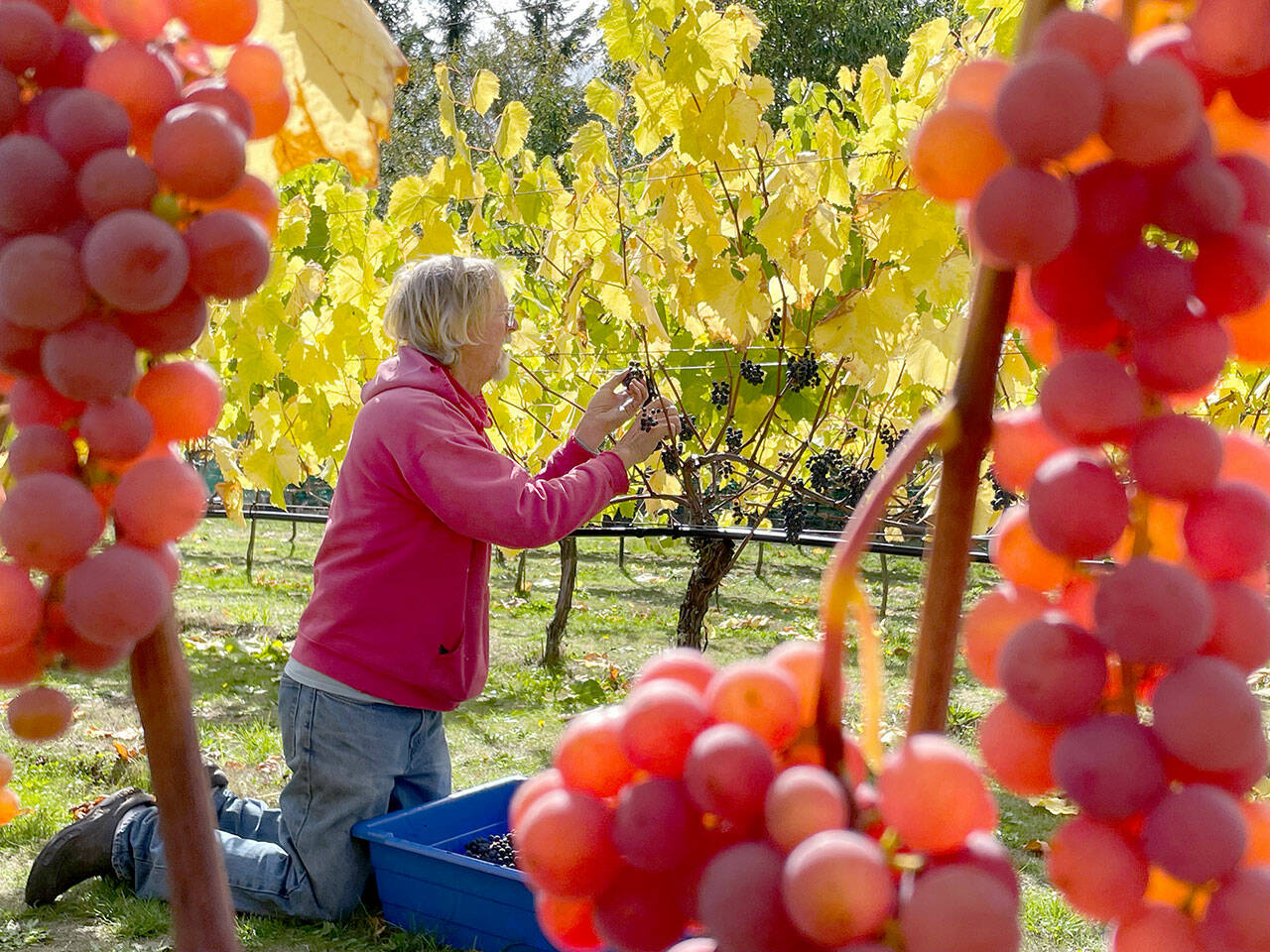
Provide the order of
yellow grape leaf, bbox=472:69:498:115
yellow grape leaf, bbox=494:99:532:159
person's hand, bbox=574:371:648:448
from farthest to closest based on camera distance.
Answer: yellow grape leaf, bbox=494:99:532:159 → yellow grape leaf, bbox=472:69:498:115 → person's hand, bbox=574:371:648:448

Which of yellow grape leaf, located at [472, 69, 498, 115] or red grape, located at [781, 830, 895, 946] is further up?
yellow grape leaf, located at [472, 69, 498, 115]

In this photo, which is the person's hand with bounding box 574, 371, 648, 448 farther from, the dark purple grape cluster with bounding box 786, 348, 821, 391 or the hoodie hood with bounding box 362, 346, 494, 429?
the dark purple grape cluster with bounding box 786, 348, 821, 391

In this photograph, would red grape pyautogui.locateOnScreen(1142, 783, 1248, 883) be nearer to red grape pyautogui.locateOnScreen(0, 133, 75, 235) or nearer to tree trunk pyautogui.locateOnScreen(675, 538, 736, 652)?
red grape pyautogui.locateOnScreen(0, 133, 75, 235)

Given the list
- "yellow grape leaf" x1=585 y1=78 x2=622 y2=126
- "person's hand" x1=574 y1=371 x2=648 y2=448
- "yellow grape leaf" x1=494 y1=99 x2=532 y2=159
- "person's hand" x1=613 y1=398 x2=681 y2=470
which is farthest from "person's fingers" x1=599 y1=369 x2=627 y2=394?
"yellow grape leaf" x1=494 y1=99 x2=532 y2=159

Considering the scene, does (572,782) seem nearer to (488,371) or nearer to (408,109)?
(488,371)

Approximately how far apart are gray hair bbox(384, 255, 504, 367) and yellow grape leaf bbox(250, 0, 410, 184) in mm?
2439

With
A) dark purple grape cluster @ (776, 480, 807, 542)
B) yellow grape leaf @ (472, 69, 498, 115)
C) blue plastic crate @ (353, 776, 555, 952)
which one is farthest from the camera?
yellow grape leaf @ (472, 69, 498, 115)

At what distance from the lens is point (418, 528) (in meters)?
2.82

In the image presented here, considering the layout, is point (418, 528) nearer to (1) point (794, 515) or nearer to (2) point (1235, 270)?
(1) point (794, 515)

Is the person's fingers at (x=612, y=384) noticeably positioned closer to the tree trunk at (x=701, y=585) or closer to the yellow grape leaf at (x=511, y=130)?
the tree trunk at (x=701, y=585)

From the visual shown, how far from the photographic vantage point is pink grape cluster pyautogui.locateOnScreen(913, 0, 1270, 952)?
30cm

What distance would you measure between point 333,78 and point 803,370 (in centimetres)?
318

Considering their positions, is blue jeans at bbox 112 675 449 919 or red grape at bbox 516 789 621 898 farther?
blue jeans at bbox 112 675 449 919

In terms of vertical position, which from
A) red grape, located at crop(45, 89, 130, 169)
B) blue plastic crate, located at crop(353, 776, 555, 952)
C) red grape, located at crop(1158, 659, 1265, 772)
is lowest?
blue plastic crate, located at crop(353, 776, 555, 952)
